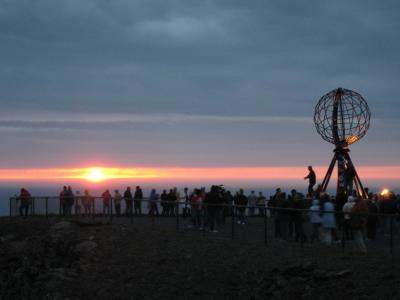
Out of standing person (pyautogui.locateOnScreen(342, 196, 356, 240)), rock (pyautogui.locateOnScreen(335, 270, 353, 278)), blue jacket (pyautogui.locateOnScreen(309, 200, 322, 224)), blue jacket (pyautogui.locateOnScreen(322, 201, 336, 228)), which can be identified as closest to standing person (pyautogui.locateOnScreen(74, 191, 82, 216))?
blue jacket (pyautogui.locateOnScreen(309, 200, 322, 224))

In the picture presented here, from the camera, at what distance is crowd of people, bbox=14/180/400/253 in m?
19.3

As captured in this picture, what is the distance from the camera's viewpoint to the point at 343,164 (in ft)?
114

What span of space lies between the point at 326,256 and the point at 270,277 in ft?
6.64

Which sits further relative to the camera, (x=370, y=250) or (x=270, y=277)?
(x=370, y=250)

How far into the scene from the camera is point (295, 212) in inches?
833

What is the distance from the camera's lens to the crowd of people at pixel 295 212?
19328 millimetres

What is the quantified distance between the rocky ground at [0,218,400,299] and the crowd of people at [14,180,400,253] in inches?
23.4

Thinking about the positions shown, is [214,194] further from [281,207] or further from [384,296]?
[384,296]

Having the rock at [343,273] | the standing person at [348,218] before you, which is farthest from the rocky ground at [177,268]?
the standing person at [348,218]

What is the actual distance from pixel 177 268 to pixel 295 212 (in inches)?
165

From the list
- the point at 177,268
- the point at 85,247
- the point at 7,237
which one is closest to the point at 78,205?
the point at 7,237

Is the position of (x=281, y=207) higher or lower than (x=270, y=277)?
higher

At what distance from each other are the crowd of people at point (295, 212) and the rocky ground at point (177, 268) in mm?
595

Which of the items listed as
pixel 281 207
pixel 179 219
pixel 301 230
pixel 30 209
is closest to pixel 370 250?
pixel 301 230
